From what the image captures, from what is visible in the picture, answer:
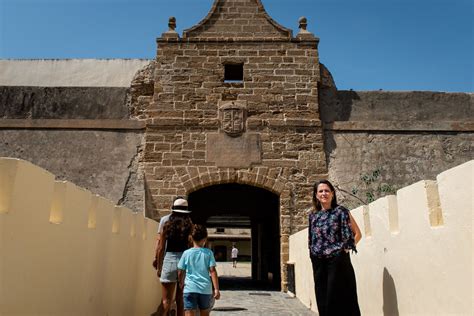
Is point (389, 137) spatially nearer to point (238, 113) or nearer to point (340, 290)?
point (238, 113)

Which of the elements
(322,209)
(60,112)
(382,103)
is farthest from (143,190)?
(322,209)

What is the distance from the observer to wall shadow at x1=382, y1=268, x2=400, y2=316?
135 inches

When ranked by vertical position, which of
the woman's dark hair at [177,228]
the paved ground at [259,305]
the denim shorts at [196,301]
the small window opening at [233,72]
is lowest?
the paved ground at [259,305]

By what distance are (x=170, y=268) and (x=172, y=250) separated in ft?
0.58

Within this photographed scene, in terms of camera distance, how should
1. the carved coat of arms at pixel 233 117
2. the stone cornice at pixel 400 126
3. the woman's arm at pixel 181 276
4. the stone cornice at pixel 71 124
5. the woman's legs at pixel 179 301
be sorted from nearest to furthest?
the woman's arm at pixel 181 276 < the woman's legs at pixel 179 301 < the carved coat of arms at pixel 233 117 < the stone cornice at pixel 71 124 < the stone cornice at pixel 400 126

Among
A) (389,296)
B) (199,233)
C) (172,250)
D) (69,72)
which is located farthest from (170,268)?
(69,72)

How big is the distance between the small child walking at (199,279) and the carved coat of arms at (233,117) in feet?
18.4

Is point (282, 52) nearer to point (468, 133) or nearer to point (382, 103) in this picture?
point (382, 103)

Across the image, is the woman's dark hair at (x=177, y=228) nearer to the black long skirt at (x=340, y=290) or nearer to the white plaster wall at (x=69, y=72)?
the black long skirt at (x=340, y=290)

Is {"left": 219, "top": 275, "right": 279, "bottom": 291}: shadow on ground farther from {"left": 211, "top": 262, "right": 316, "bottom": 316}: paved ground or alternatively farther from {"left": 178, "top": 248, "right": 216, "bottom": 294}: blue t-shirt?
{"left": 178, "top": 248, "right": 216, "bottom": 294}: blue t-shirt

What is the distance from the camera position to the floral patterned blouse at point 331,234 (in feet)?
11.6

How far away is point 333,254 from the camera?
11.6 feet

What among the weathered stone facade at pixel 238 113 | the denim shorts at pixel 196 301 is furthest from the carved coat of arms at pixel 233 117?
the denim shorts at pixel 196 301

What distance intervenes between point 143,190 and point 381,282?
6.48 m
